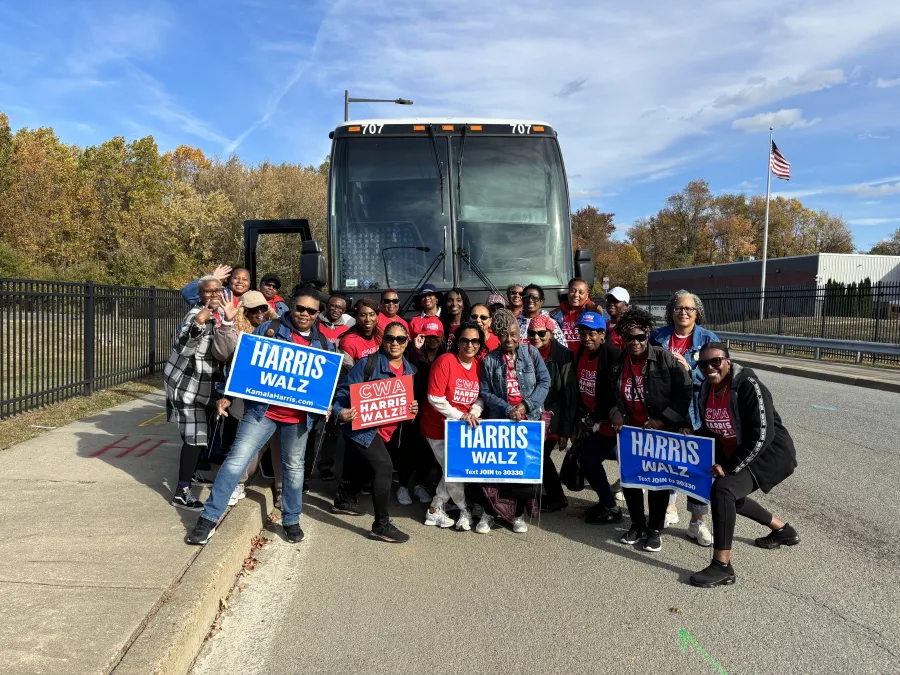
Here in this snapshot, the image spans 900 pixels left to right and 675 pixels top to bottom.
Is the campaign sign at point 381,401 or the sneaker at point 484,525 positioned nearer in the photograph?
the campaign sign at point 381,401

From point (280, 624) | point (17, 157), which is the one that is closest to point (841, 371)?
point (280, 624)

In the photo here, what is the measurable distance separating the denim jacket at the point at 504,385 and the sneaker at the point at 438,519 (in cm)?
85

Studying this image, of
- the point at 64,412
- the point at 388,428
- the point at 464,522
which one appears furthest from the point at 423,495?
the point at 64,412

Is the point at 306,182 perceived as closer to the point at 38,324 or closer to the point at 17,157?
the point at 17,157

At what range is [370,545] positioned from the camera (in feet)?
16.1

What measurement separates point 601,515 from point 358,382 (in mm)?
2175

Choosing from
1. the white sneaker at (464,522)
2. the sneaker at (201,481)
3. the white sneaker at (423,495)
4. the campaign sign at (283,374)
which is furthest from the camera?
the white sneaker at (423,495)

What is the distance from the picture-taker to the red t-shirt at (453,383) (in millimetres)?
5133

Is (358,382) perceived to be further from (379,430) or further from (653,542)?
(653,542)

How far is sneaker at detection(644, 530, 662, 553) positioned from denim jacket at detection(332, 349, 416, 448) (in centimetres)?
206

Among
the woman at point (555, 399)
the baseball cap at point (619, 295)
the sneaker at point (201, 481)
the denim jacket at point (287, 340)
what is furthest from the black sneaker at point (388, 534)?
the baseball cap at point (619, 295)

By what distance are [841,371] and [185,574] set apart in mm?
16079

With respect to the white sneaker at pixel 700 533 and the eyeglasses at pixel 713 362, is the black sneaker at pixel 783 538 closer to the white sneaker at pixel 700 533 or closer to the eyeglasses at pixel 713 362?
the white sneaker at pixel 700 533

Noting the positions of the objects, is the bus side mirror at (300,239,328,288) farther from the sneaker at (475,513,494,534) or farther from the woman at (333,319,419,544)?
the sneaker at (475,513,494,534)
